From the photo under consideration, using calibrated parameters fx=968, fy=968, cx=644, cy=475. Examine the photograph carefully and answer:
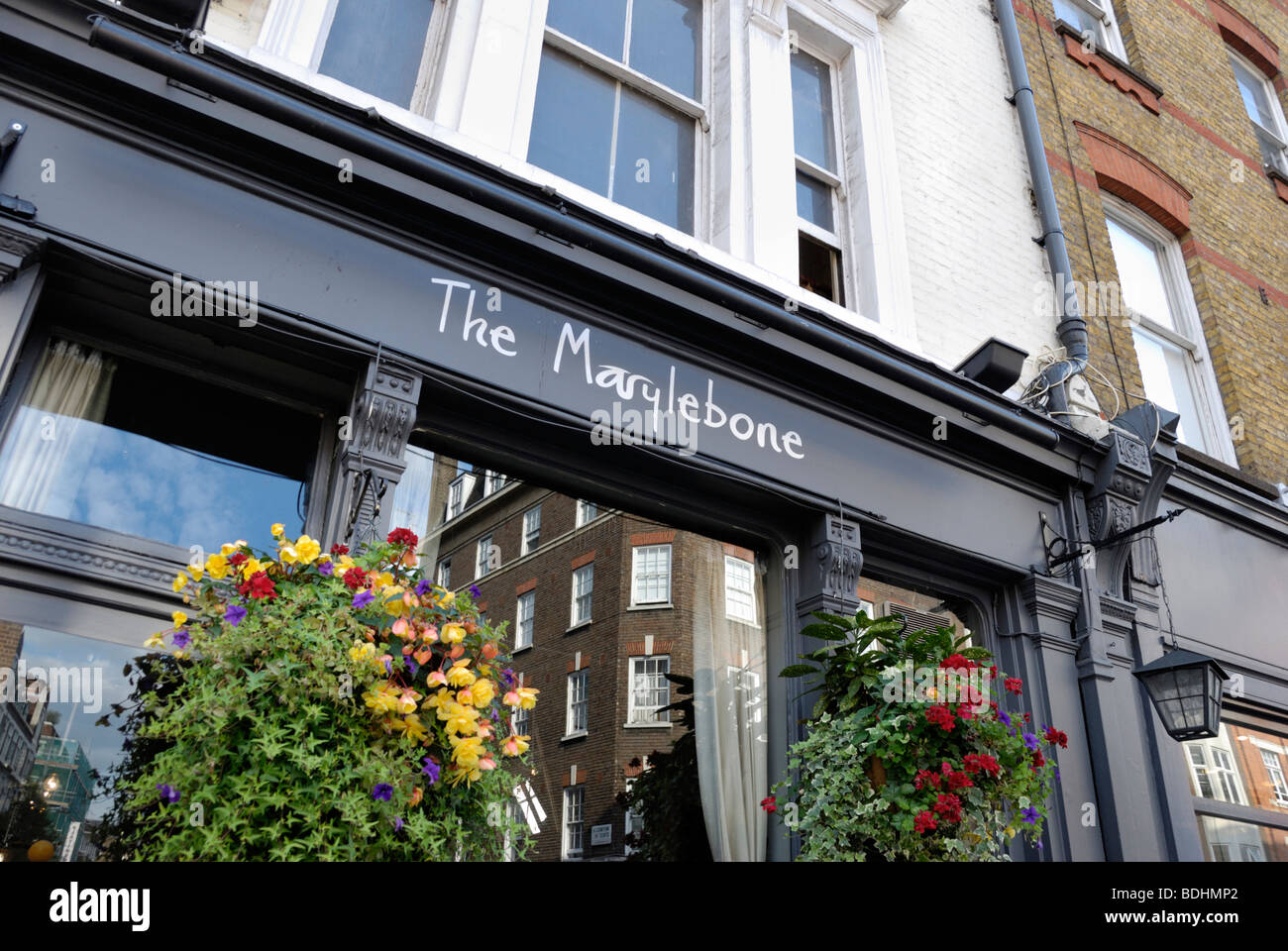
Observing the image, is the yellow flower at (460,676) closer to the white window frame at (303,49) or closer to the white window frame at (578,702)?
the white window frame at (578,702)

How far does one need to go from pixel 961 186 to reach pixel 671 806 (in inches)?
226

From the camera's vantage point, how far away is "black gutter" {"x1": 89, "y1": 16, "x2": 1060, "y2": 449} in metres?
3.93

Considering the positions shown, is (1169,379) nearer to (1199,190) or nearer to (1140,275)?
(1140,275)

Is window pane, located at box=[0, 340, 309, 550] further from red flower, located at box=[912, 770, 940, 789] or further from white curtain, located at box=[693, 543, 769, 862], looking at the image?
red flower, located at box=[912, 770, 940, 789]

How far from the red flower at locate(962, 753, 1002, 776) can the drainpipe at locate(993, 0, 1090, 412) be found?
12.3 ft

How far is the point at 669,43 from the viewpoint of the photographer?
23.1 ft

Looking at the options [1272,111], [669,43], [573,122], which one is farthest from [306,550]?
[1272,111]

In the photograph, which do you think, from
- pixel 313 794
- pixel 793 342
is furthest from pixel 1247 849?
pixel 313 794

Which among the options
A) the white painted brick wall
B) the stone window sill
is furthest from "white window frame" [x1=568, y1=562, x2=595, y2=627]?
the stone window sill

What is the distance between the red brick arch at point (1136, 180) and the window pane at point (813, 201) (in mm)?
3558

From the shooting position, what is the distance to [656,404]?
200 inches

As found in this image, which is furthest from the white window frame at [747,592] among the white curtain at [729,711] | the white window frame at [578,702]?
the white window frame at [578,702]
